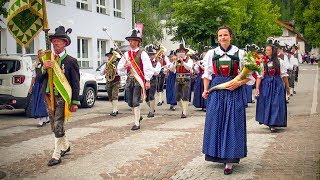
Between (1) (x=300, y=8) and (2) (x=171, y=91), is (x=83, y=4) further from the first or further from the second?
(1) (x=300, y=8)

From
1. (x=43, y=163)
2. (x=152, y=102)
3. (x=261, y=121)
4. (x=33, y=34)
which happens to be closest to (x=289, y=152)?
(x=261, y=121)

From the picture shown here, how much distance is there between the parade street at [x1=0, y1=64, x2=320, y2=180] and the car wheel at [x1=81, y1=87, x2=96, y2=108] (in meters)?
3.34

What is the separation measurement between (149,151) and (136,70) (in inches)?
121

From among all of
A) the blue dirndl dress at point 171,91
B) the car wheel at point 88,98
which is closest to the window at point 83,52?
the car wheel at point 88,98

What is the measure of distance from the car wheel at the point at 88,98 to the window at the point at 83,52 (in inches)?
327

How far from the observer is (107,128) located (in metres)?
11.3

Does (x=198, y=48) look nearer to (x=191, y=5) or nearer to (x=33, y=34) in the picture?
(x=191, y=5)

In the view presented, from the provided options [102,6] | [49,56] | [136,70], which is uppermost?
[102,6]

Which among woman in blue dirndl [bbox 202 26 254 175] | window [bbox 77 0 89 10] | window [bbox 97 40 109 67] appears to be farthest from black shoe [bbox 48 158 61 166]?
window [bbox 97 40 109 67]

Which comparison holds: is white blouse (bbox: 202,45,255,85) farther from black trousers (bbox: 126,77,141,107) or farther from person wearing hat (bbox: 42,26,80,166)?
black trousers (bbox: 126,77,141,107)

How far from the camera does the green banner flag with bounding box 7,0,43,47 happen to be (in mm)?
7285

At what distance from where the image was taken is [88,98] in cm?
1677

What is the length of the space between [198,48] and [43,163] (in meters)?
26.0

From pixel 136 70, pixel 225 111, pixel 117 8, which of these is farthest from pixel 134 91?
pixel 117 8
